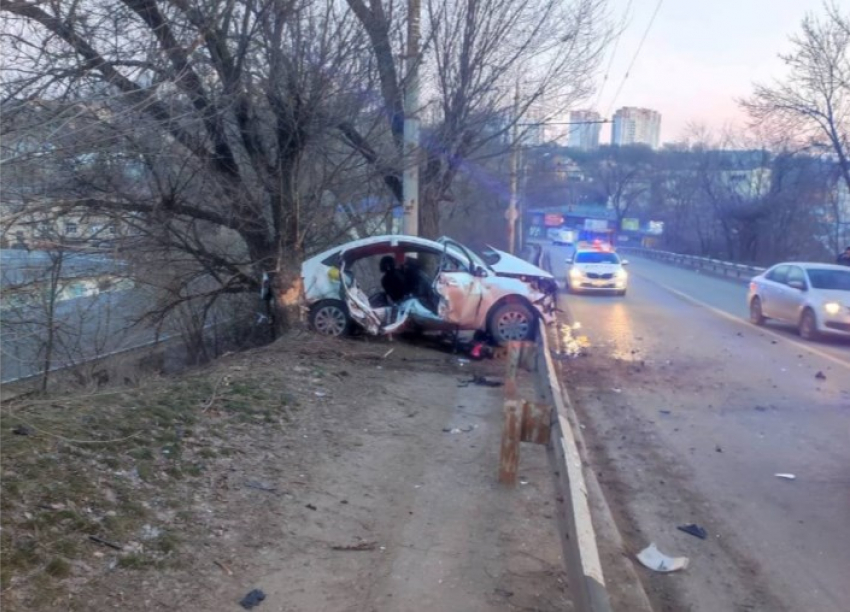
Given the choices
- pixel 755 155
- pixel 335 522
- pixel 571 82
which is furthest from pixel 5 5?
pixel 755 155

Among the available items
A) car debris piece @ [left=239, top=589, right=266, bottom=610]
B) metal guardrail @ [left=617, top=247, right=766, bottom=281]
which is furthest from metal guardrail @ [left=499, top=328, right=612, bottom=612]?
metal guardrail @ [left=617, top=247, right=766, bottom=281]

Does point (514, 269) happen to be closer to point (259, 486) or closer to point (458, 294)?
point (458, 294)

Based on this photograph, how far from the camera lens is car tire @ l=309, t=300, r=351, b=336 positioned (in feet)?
44.0

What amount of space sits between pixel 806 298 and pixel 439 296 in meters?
8.59

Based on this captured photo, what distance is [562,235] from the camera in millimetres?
76438

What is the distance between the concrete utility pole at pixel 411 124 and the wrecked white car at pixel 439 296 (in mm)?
1755

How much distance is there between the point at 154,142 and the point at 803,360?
10773 mm

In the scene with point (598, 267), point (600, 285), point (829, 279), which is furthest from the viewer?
point (598, 267)

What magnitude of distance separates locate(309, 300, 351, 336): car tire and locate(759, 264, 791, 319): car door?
10.5 m

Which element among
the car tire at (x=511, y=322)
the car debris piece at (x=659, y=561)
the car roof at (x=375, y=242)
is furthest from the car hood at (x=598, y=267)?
the car debris piece at (x=659, y=561)

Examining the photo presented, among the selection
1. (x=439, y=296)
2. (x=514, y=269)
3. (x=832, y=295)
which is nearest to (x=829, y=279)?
(x=832, y=295)

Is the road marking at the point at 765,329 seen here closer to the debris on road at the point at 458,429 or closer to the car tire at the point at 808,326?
the car tire at the point at 808,326

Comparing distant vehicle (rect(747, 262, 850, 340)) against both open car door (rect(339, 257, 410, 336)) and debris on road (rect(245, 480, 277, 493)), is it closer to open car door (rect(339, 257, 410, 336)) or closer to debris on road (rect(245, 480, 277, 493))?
open car door (rect(339, 257, 410, 336))

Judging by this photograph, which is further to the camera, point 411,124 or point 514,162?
point 514,162
